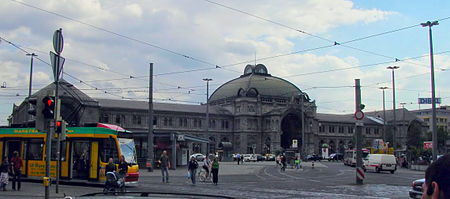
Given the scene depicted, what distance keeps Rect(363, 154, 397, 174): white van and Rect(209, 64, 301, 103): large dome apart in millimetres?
69269

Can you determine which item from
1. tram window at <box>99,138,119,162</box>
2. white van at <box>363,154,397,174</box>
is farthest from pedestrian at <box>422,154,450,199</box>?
white van at <box>363,154,397,174</box>

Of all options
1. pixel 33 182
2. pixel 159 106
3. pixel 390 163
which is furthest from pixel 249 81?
pixel 33 182

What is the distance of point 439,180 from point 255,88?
115m

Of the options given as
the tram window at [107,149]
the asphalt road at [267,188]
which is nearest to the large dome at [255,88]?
the asphalt road at [267,188]

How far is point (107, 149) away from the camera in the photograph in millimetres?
23141

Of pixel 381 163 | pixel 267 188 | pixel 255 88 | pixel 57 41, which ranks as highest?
pixel 255 88

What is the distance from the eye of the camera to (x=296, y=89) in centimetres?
12519

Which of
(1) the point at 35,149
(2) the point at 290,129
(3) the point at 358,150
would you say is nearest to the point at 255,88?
(2) the point at 290,129

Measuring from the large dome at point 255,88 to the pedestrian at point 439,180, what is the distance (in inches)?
4425

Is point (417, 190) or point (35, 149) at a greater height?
point (35, 149)

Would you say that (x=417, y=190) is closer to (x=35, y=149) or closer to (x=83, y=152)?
(x=83, y=152)

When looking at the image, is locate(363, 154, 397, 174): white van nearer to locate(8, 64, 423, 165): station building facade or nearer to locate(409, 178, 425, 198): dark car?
locate(409, 178, 425, 198): dark car

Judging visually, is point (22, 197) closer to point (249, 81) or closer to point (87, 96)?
point (87, 96)

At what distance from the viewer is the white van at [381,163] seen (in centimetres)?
4441
